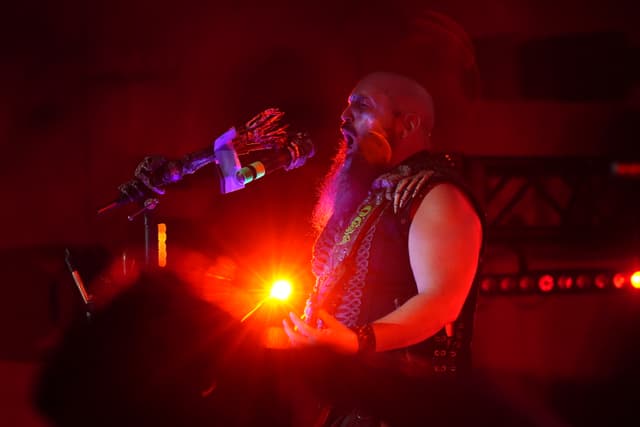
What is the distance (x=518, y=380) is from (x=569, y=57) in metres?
2.34

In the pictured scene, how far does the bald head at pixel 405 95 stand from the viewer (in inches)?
81.3

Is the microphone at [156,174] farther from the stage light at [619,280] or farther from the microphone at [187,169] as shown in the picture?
the stage light at [619,280]

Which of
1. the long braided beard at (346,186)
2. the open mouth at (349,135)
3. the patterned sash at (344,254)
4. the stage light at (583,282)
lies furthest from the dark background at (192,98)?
the open mouth at (349,135)

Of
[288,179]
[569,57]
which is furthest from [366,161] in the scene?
[569,57]

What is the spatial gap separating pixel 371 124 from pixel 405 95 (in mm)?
151

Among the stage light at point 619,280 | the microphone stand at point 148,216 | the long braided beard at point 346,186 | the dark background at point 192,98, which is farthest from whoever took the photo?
the stage light at point 619,280

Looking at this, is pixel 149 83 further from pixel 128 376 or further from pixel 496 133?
pixel 496 133

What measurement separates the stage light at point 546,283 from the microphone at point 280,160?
252 cm

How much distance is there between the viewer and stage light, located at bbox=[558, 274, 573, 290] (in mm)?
4020

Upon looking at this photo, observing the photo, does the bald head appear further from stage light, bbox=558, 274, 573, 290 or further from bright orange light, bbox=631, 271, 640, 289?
bright orange light, bbox=631, 271, 640, 289

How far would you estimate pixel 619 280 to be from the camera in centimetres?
413

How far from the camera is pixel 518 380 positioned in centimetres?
457

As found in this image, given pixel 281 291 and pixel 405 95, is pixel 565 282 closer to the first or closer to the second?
pixel 405 95

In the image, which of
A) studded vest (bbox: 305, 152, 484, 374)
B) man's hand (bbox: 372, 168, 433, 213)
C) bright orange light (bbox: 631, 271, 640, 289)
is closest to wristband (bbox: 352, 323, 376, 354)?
studded vest (bbox: 305, 152, 484, 374)
